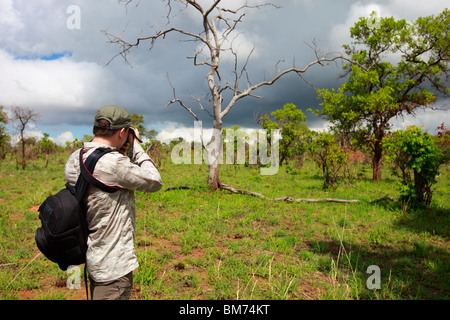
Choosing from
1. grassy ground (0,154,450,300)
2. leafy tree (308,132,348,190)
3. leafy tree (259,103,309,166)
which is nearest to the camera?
grassy ground (0,154,450,300)

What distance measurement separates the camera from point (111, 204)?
2.02 meters

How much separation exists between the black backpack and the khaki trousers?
0.27 metres

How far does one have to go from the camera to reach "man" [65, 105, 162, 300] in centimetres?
192

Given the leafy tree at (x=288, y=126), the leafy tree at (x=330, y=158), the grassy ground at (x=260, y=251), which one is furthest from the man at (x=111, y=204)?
the leafy tree at (x=288, y=126)

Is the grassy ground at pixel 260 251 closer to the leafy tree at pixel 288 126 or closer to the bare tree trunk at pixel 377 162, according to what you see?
the bare tree trunk at pixel 377 162

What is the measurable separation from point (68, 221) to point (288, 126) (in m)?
25.1

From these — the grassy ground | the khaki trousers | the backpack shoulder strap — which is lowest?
the grassy ground

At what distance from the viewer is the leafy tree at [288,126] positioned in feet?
82.8

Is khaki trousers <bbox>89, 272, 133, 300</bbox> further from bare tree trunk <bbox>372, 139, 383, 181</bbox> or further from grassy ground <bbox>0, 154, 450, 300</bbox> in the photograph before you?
bare tree trunk <bbox>372, 139, 383, 181</bbox>

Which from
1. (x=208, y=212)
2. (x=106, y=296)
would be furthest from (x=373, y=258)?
(x=106, y=296)

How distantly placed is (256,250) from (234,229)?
1274 millimetres

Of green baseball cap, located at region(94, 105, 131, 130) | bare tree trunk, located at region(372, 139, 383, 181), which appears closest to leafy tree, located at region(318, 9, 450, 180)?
bare tree trunk, located at region(372, 139, 383, 181)

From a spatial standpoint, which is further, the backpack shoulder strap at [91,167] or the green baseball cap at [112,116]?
the green baseball cap at [112,116]

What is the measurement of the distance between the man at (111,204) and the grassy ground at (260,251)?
1.36 m
